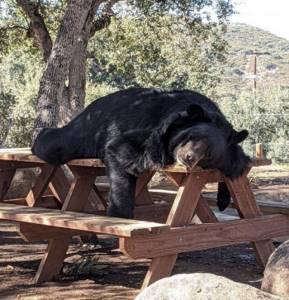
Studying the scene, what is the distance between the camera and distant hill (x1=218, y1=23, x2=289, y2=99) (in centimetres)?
6571

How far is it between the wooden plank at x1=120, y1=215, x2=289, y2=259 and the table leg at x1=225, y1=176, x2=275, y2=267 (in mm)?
68

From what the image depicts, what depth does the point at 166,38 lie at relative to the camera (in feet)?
53.9

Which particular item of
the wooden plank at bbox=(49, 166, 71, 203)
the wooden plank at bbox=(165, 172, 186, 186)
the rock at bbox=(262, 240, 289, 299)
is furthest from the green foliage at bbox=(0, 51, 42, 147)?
the rock at bbox=(262, 240, 289, 299)

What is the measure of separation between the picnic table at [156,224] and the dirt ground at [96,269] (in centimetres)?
21

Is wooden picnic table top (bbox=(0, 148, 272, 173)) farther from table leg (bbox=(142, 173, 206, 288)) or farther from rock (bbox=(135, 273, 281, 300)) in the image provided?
rock (bbox=(135, 273, 281, 300))

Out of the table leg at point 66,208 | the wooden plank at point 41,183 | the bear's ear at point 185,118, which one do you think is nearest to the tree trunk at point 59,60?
the wooden plank at point 41,183

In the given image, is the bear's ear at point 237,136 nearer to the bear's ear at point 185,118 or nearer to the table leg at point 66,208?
the bear's ear at point 185,118

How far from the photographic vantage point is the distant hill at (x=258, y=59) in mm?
65706

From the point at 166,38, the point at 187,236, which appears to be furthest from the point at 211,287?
the point at 166,38

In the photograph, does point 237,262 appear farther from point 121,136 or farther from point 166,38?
point 166,38

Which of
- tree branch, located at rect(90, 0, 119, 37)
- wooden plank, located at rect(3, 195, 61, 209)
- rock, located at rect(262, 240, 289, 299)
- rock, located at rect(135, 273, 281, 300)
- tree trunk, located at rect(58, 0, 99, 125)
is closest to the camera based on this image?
rock, located at rect(135, 273, 281, 300)

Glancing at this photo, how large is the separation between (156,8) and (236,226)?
36.7ft

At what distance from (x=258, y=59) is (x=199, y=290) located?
71089mm

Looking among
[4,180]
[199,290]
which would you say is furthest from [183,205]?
[4,180]
